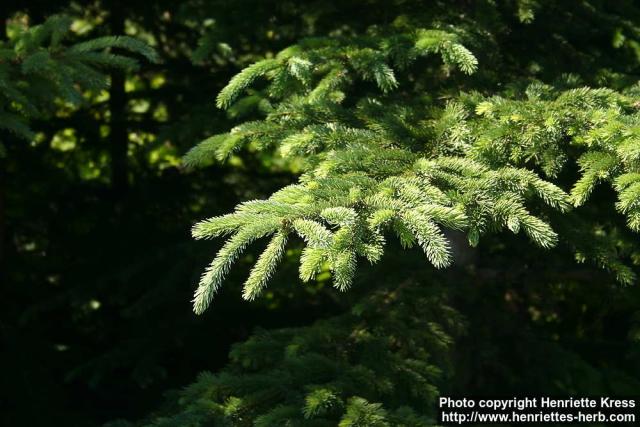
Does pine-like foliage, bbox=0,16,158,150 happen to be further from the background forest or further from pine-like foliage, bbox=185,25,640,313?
pine-like foliage, bbox=185,25,640,313

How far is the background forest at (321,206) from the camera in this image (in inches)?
98.3

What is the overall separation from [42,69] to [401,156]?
1.61 m

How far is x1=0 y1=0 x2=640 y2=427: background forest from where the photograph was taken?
2498 mm

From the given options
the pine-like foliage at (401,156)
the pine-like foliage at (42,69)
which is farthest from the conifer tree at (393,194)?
the pine-like foliage at (42,69)

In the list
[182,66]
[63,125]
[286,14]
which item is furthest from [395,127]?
[63,125]

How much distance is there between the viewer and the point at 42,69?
314cm

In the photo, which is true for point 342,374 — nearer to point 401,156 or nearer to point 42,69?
point 401,156

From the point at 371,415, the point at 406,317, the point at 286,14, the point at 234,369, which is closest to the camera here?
the point at 371,415

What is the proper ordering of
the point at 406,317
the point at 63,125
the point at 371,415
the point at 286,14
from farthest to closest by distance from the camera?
the point at 63,125 → the point at 286,14 → the point at 406,317 → the point at 371,415

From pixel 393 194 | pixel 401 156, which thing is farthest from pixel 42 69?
pixel 393 194

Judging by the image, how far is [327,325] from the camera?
339 centimetres

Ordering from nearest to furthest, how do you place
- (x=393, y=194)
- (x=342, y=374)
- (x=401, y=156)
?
(x=393, y=194), (x=401, y=156), (x=342, y=374)

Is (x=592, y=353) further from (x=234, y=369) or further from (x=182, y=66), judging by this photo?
(x=182, y=66)

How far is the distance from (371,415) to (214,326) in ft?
7.62
